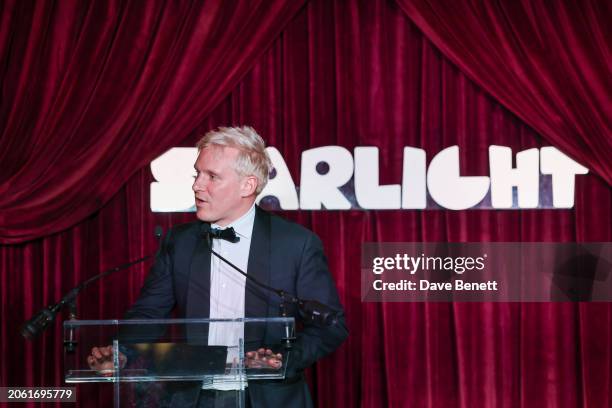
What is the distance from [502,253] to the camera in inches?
169

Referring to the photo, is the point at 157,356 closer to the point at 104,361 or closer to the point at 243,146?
the point at 104,361

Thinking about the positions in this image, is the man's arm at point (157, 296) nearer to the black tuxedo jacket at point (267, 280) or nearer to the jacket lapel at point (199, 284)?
the black tuxedo jacket at point (267, 280)

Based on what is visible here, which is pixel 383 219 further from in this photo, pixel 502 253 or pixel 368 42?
pixel 368 42

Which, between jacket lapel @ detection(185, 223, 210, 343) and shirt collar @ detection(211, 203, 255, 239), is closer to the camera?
jacket lapel @ detection(185, 223, 210, 343)

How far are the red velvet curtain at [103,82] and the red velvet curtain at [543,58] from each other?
0.84m

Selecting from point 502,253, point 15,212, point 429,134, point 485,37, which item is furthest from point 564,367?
point 15,212

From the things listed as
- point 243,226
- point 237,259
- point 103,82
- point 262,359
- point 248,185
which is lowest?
point 262,359

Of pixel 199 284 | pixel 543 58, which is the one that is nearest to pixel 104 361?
pixel 199 284

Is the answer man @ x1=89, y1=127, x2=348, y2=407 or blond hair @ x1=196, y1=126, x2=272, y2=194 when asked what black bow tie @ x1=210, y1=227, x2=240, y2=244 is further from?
blond hair @ x1=196, y1=126, x2=272, y2=194

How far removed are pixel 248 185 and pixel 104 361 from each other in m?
0.92

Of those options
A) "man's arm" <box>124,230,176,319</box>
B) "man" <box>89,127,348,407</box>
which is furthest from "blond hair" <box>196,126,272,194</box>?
"man's arm" <box>124,230,176,319</box>

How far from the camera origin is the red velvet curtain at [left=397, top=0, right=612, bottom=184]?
165 inches

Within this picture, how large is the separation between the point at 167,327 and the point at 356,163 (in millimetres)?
2175

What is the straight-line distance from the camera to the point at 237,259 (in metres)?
2.95
